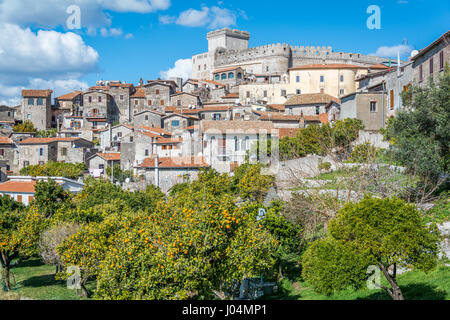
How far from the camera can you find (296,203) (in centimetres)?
2223

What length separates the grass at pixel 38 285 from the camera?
2020cm

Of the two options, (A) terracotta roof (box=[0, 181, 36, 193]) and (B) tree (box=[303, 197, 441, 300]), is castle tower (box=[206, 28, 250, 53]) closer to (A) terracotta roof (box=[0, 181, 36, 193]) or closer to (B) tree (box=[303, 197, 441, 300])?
(A) terracotta roof (box=[0, 181, 36, 193])

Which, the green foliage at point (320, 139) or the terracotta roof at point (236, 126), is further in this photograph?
the terracotta roof at point (236, 126)

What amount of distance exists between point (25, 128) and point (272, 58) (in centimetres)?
4896

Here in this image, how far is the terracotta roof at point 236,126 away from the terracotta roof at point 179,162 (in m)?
3.84

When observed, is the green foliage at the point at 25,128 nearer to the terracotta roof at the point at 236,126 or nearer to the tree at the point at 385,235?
the terracotta roof at the point at 236,126

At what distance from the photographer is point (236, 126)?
44.7 m

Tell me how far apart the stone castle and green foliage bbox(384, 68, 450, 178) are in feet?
198

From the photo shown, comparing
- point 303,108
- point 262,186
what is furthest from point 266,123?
point 262,186

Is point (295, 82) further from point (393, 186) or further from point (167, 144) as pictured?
point (393, 186)

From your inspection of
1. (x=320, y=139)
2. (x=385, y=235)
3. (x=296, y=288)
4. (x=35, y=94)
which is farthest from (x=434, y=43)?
(x=35, y=94)

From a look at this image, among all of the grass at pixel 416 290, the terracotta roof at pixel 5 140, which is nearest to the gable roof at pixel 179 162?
the grass at pixel 416 290

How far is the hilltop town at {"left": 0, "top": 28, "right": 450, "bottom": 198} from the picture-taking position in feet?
124

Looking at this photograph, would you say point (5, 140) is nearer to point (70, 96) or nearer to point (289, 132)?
point (70, 96)
